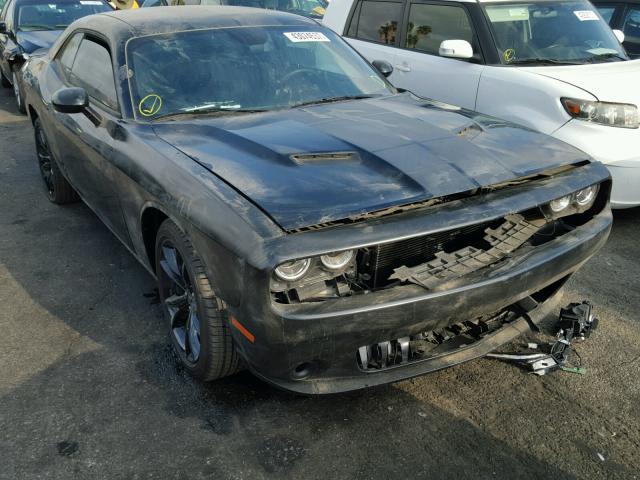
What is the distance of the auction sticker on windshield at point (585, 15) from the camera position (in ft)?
18.1

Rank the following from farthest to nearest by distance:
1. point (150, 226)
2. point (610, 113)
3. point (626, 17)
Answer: point (626, 17)
point (610, 113)
point (150, 226)

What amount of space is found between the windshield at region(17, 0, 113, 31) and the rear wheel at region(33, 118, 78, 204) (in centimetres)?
425

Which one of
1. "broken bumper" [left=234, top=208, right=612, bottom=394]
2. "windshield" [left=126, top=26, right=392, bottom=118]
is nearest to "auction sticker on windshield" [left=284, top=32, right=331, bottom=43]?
"windshield" [left=126, top=26, right=392, bottom=118]

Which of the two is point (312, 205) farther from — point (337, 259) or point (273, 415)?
point (273, 415)

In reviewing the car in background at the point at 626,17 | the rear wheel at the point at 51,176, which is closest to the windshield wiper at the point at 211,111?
the rear wheel at the point at 51,176

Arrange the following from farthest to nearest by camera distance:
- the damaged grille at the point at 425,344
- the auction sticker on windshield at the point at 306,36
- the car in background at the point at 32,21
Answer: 1. the car in background at the point at 32,21
2. the auction sticker on windshield at the point at 306,36
3. the damaged grille at the point at 425,344

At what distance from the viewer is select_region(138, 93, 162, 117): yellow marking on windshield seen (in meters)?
3.31

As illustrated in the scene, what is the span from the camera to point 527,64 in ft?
16.7

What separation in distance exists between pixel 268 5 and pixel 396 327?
807 cm

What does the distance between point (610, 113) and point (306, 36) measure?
2246 mm

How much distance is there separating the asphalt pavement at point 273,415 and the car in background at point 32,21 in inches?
237

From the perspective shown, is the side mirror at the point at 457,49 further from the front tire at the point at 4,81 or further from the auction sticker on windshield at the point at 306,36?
the front tire at the point at 4,81

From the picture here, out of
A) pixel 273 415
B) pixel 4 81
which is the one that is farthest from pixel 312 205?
pixel 4 81

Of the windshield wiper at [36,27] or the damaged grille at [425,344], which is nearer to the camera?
the damaged grille at [425,344]
